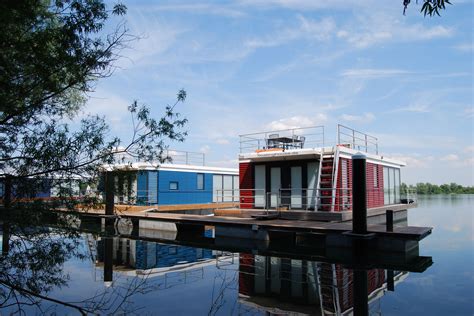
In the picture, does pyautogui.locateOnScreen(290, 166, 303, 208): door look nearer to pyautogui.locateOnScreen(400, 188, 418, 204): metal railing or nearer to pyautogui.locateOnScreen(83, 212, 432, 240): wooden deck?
pyautogui.locateOnScreen(83, 212, 432, 240): wooden deck

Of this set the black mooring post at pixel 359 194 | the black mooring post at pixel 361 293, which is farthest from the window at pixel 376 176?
the black mooring post at pixel 361 293

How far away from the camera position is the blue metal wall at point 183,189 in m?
26.0

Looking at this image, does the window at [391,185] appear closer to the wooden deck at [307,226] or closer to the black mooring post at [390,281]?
the wooden deck at [307,226]

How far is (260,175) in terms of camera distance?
21391 millimetres

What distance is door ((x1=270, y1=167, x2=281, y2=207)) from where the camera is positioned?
2070 centimetres

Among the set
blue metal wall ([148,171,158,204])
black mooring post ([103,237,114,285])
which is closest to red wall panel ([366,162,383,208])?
blue metal wall ([148,171,158,204])

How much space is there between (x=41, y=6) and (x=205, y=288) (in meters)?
6.71

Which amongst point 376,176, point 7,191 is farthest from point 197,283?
point 376,176

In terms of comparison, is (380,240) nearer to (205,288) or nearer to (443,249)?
(443,249)

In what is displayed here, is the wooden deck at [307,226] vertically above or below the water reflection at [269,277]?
above

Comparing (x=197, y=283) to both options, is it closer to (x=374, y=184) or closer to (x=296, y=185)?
(x=296, y=185)

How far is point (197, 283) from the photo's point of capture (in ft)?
33.7

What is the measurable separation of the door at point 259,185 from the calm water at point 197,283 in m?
6.78

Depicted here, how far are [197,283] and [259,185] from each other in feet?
37.5
